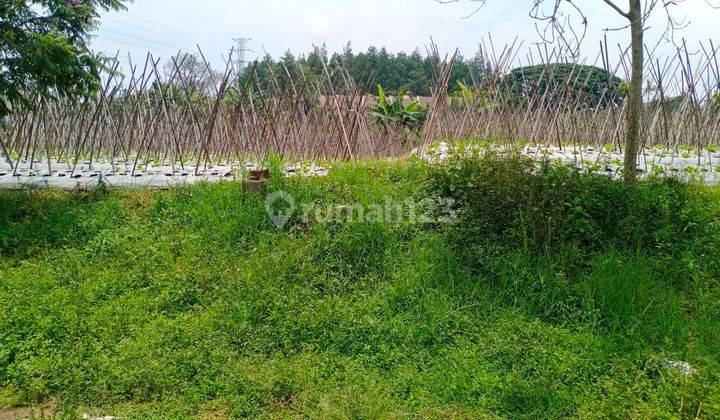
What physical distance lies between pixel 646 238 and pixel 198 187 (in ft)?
10.8

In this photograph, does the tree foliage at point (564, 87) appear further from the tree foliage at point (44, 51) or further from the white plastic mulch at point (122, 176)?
the tree foliage at point (44, 51)

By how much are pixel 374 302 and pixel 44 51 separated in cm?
301

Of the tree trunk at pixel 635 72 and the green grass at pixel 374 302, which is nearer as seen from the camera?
the green grass at pixel 374 302

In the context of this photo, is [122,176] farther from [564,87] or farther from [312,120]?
[564,87]

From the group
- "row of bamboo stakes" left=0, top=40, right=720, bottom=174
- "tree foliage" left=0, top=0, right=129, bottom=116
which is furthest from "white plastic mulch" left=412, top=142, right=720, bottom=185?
"tree foliage" left=0, top=0, right=129, bottom=116

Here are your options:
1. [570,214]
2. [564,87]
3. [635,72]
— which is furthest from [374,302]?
[564,87]

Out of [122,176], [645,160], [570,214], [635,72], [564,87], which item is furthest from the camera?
[564,87]

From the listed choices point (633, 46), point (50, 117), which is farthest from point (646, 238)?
point (50, 117)

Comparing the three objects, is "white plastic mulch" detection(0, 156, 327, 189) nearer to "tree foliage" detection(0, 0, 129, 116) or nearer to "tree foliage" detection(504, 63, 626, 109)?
"tree foliage" detection(0, 0, 129, 116)

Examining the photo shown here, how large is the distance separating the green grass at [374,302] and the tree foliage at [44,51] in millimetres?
966

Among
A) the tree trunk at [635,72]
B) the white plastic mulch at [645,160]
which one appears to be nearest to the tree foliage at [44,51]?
the white plastic mulch at [645,160]

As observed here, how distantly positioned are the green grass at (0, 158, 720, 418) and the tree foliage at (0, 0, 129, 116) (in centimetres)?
97

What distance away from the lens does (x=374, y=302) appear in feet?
9.70

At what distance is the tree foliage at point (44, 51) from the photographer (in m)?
3.89
